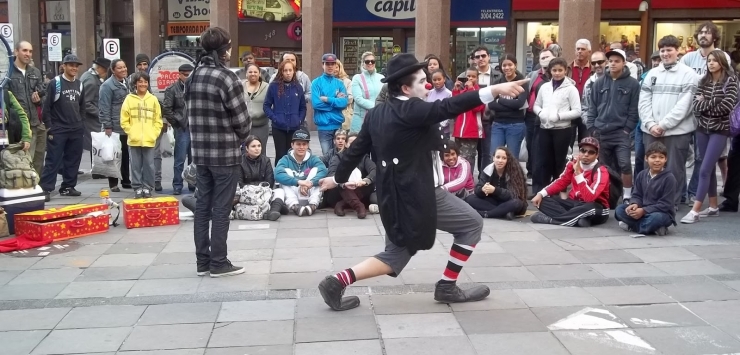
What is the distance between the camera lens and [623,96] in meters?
9.30

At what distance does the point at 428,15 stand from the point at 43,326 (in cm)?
1312

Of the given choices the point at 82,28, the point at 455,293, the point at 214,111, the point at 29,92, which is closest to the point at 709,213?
the point at 455,293

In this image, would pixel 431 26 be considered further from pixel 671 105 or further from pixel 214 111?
pixel 214 111

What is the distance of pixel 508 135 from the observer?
1031cm

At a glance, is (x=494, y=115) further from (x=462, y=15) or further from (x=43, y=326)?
(x=462, y=15)

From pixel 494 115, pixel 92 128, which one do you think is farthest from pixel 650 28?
pixel 92 128

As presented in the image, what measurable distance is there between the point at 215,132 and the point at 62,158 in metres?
5.54

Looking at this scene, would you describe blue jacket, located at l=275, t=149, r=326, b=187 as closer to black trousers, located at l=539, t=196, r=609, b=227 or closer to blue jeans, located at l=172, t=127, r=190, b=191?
blue jeans, located at l=172, t=127, r=190, b=191

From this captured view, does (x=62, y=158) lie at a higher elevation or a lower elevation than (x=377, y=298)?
higher

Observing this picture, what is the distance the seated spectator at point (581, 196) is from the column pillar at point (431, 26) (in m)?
8.71

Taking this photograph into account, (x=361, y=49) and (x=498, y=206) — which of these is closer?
(x=498, y=206)

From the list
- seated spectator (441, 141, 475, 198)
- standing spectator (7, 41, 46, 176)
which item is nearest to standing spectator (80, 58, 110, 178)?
standing spectator (7, 41, 46, 176)

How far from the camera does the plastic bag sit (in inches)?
438

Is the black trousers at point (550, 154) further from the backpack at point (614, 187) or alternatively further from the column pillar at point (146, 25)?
the column pillar at point (146, 25)
